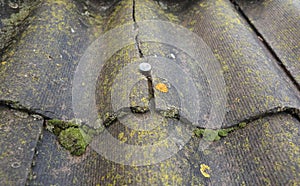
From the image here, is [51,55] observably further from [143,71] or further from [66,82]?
[143,71]

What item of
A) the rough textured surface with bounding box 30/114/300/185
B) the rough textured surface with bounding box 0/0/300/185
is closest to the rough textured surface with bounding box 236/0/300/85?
the rough textured surface with bounding box 0/0/300/185

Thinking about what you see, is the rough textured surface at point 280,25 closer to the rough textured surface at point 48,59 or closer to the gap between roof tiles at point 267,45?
the gap between roof tiles at point 267,45

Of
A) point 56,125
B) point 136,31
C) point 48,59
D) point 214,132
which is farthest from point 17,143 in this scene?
point 136,31

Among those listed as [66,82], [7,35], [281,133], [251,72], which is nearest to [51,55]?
[66,82]

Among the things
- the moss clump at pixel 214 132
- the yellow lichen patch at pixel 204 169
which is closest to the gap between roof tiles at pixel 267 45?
the moss clump at pixel 214 132

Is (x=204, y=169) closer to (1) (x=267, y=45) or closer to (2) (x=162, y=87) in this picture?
(2) (x=162, y=87)
